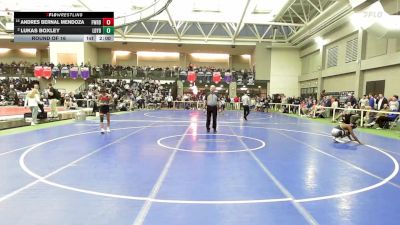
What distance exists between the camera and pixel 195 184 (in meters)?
5.34

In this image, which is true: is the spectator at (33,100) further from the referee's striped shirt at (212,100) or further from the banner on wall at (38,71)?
the banner on wall at (38,71)

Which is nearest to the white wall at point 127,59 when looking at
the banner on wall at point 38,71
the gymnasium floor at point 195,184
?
the banner on wall at point 38,71

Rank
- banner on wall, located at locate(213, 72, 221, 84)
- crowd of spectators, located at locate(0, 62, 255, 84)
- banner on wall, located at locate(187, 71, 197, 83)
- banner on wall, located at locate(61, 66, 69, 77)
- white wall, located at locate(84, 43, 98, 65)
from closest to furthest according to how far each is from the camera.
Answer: banner on wall, located at locate(61, 66, 69, 77), banner on wall, located at locate(187, 71, 197, 83), banner on wall, located at locate(213, 72, 221, 84), crowd of spectators, located at locate(0, 62, 255, 84), white wall, located at locate(84, 43, 98, 65)

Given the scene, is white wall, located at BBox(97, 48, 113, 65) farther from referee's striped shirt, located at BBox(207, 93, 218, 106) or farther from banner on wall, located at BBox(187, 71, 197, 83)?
referee's striped shirt, located at BBox(207, 93, 218, 106)

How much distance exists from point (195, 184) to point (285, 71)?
34951mm

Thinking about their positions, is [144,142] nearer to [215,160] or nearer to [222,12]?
[215,160]

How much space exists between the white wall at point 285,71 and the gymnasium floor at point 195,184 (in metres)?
29.4

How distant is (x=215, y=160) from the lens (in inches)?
286

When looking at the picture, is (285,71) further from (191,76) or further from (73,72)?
Result: (73,72)

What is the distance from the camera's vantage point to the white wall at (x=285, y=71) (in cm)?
3806
